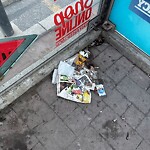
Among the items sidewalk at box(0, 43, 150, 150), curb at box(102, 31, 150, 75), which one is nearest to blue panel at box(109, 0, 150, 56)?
curb at box(102, 31, 150, 75)

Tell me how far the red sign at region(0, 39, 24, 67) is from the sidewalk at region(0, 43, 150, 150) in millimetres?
778

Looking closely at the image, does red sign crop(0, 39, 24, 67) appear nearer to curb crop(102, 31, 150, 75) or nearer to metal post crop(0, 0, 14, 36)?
metal post crop(0, 0, 14, 36)

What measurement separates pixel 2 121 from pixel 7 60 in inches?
36.8

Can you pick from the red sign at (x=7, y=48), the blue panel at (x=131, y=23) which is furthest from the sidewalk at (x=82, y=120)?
the red sign at (x=7, y=48)

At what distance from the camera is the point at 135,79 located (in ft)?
12.0

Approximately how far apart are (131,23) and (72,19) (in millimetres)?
989

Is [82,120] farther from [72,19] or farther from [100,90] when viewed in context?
[72,19]

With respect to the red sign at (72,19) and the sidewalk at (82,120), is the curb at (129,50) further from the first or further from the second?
the red sign at (72,19)

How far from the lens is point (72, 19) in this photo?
10.3 ft

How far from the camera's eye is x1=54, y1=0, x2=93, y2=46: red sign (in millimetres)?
2903

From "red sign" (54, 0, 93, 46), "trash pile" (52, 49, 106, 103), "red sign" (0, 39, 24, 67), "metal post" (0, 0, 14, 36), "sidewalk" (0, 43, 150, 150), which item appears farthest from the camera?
"trash pile" (52, 49, 106, 103)

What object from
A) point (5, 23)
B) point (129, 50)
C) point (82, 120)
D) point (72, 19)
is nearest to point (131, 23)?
point (129, 50)

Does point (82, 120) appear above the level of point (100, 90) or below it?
below

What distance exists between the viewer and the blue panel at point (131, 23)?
3.23 metres
